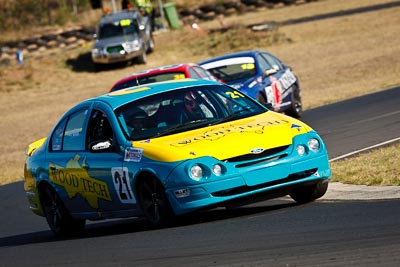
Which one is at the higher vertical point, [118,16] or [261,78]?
[261,78]

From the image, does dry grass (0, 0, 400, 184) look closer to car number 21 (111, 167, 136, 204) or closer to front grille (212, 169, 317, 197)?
car number 21 (111, 167, 136, 204)

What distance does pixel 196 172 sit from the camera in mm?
9281

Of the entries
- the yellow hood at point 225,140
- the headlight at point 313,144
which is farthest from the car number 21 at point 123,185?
the headlight at point 313,144

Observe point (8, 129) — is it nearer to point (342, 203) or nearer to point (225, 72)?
point (225, 72)

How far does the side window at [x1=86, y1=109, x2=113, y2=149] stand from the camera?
10500 mm

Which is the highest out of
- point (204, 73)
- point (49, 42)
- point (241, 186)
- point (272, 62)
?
point (241, 186)

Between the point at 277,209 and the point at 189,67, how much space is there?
9.26 m

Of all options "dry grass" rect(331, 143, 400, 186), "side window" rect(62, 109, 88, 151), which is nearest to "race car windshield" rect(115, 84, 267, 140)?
"side window" rect(62, 109, 88, 151)

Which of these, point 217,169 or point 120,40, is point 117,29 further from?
point 217,169

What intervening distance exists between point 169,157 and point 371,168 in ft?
9.87

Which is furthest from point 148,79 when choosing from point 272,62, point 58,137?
point 58,137

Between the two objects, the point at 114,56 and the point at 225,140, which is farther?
the point at 114,56

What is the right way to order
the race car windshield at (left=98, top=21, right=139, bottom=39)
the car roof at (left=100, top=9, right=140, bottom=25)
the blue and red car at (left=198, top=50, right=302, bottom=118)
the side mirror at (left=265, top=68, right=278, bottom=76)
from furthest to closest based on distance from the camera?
the car roof at (left=100, top=9, right=140, bottom=25), the race car windshield at (left=98, top=21, right=139, bottom=39), the side mirror at (left=265, top=68, right=278, bottom=76), the blue and red car at (left=198, top=50, right=302, bottom=118)

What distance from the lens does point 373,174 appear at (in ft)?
36.4
